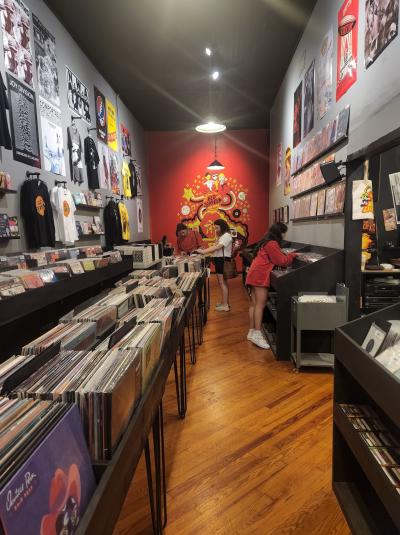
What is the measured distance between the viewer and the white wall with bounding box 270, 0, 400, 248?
7.65ft

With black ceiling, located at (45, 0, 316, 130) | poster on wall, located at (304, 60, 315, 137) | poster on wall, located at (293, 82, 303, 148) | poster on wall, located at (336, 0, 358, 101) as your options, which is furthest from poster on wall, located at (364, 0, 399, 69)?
poster on wall, located at (293, 82, 303, 148)

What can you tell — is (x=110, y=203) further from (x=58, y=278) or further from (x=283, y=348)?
(x=283, y=348)

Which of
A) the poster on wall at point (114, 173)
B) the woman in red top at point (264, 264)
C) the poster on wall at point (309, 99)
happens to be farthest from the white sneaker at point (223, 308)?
the poster on wall at point (114, 173)

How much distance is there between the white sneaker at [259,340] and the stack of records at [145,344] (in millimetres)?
2463

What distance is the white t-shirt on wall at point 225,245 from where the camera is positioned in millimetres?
5328

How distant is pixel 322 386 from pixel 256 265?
1.41 meters

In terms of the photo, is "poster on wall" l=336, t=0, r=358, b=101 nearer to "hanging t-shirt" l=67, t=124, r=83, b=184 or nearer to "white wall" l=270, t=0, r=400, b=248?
"white wall" l=270, t=0, r=400, b=248

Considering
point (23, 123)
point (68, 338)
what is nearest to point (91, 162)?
point (23, 123)

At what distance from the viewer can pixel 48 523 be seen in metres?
0.66

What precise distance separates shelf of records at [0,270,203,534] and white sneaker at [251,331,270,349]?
2.41 m

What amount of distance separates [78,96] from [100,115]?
898 millimetres

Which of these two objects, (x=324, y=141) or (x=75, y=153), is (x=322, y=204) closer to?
(x=324, y=141)

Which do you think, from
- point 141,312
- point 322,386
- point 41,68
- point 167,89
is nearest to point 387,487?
point 141,312

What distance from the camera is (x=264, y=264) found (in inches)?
146
